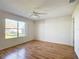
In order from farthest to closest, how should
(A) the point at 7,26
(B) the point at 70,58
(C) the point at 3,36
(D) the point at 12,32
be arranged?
(D) the point at 12,32, (A) the point at 7,26, (C) the point at 3,36, (B) the point at 70,58

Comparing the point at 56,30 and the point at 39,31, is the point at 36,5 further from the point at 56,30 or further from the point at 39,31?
the point at 39,31

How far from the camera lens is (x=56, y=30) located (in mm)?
6043

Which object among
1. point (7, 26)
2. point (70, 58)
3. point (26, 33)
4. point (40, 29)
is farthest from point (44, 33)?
point (70, 58)

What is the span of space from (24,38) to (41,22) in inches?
98.7

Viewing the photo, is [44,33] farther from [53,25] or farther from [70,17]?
[70,17]

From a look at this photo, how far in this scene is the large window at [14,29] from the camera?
4566 millimetres

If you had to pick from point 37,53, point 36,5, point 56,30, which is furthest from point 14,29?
point 56,30

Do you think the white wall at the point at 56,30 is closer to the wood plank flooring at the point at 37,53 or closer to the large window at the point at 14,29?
the wood plank flooring at the point at 37,53

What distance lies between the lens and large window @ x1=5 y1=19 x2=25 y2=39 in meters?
4.57

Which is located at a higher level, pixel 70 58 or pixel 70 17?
pixel 70 17

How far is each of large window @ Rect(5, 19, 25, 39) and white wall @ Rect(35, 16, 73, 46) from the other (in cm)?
201

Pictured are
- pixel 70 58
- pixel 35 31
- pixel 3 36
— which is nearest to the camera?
pixel 70 58

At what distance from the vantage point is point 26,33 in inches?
258

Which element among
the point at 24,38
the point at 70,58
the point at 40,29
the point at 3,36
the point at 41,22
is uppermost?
the point at 41,22
